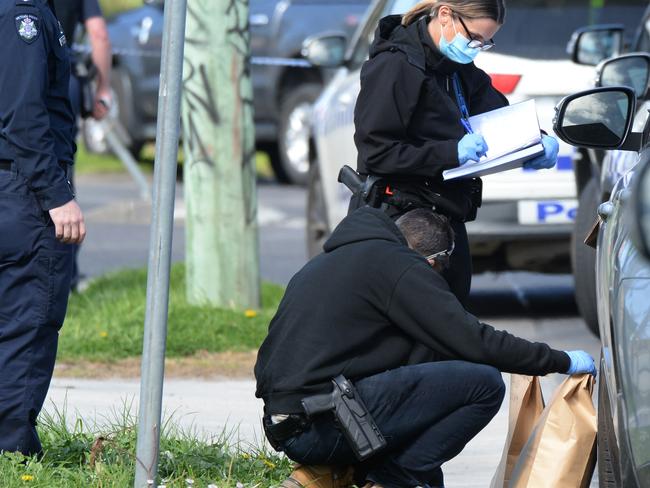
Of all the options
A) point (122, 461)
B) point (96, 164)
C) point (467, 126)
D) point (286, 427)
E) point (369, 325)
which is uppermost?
point (467, 126)

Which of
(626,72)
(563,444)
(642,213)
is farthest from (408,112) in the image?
(642,213)

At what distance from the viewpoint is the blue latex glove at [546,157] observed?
15.8 feet

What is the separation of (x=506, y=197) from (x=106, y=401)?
2.45m

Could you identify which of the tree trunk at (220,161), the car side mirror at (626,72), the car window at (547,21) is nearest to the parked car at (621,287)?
the car side mirror at (626,72)

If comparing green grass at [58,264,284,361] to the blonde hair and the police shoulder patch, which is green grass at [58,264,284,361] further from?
the police shoulder patch

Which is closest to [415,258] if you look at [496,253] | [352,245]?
[352,245]

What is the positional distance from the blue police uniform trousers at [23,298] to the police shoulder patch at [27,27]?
38 cm

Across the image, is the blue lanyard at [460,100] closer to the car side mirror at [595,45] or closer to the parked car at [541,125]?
the parked car at [541,125]

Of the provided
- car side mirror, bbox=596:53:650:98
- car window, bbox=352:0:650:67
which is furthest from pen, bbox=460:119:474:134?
car window, bbox=352:0:650:67

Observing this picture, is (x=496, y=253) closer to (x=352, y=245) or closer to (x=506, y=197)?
(x=506, y=197)

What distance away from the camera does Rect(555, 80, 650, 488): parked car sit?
3.19 meters

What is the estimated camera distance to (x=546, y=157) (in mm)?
4805

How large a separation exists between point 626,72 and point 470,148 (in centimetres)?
152

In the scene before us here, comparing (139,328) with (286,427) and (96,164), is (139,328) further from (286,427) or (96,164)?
(96,164)
